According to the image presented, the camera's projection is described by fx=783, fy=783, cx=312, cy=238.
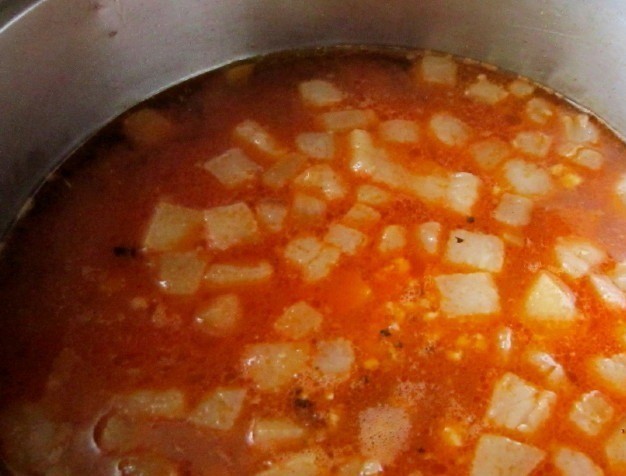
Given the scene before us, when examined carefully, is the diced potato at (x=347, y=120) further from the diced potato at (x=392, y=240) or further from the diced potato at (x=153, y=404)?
the diced potato at (x=153, y=404)

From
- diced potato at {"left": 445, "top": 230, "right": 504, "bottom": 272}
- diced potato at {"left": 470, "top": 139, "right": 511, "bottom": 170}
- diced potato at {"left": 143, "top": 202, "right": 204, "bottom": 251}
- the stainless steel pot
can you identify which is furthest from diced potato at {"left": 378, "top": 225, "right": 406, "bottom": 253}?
the stainless steel pot

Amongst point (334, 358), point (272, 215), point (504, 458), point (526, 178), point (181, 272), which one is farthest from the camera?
point (526, 178)

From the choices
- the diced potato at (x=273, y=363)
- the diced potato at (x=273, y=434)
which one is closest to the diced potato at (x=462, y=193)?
the diced potato at (x=273, y=363)

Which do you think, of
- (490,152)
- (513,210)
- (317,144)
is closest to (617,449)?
(513,210)

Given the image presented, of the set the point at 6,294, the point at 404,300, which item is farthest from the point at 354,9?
the point at 6,294

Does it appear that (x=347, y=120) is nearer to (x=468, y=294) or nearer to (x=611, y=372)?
(x=468, y=294)
